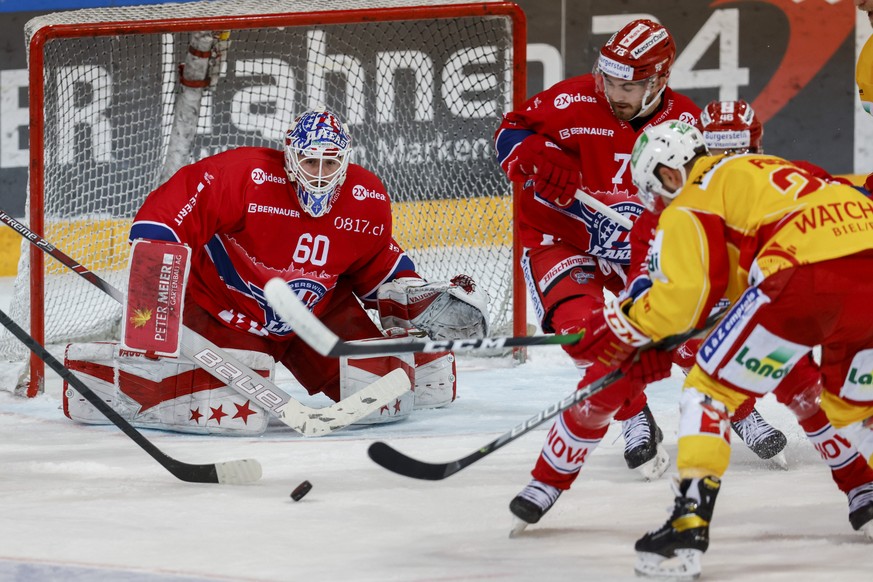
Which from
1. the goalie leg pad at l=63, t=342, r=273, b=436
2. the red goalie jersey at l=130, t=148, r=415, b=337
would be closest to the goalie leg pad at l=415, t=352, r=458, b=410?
the red goalie jersey at l=130, t=148, r=415, b=337

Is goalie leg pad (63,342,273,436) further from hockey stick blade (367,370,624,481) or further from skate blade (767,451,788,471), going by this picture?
skate blade (767,451,788,471)

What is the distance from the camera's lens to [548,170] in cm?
338

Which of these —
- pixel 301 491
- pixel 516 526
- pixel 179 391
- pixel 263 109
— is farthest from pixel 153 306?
pixel 263 109

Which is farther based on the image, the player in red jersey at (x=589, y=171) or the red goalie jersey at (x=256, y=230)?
the red goalie jersey at (x=256, y=230)

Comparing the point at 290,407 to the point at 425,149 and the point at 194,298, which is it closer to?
the point at 194,298

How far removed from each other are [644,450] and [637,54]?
37.6 inches

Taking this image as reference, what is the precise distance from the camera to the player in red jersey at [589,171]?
131 inches

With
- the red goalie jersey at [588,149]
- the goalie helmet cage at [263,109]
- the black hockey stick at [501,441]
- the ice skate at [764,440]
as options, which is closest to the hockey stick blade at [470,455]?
the black hockey stick at [501,441]

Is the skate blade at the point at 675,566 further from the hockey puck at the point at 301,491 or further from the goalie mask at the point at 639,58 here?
the goalie mask at the point at 639,58

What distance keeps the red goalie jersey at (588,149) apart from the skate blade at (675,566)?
4.34ft

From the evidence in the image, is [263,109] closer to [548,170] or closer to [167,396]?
[167,396]

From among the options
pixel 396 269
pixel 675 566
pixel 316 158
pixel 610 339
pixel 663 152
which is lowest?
pixel 675 566

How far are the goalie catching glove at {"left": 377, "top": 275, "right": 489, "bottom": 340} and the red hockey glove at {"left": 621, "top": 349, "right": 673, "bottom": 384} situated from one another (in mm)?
1547

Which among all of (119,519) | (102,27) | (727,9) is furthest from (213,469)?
(727,9)
